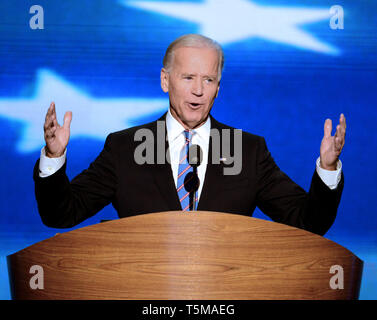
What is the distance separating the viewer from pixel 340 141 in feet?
4.73

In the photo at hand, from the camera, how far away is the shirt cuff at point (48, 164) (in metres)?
1.49

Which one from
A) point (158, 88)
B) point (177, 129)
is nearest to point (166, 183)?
point (177, 129)

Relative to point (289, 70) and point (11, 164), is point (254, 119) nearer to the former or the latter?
point (289, 70)

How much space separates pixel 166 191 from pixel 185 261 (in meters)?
0.73

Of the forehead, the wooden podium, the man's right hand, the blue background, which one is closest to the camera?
the wooden podium

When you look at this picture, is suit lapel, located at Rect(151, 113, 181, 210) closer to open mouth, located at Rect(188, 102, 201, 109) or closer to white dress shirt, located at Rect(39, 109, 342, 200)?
white dress shirt, located at Rect(39, 109, 342, 200)

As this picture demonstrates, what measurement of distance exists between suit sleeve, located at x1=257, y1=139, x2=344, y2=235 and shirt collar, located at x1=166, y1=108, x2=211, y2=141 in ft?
0.73

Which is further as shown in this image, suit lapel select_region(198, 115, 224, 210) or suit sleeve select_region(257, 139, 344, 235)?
suit lapel select_region(198, 115, 224, 210)

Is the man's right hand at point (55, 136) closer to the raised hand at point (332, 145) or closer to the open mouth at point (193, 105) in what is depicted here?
the open mouth at point (193, 105)

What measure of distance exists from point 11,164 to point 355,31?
2037 millimetres

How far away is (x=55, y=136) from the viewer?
1.46m

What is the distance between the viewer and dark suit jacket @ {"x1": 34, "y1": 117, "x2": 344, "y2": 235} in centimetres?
157

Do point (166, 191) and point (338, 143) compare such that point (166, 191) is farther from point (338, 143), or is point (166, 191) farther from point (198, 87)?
point (338, 143)

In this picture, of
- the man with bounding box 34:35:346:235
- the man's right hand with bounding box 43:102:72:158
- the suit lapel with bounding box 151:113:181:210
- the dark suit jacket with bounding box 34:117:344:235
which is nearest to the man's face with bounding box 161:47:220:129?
the man with bounding box 34:35:346:235
